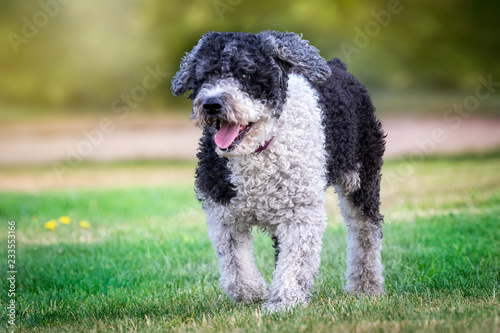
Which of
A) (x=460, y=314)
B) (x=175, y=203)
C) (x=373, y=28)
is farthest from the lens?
(x=373, y=28)

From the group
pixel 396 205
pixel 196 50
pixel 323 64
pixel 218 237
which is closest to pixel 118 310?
pixel 218 237

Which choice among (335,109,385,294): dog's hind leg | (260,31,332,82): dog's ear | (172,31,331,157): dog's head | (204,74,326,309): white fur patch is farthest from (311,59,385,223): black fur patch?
(172,31,331,157): dog's head

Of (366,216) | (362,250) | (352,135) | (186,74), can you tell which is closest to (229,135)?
(186,74)

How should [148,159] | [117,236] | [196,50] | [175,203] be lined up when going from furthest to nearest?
[148,159] → [175,203] → [117,236] → [196,50]

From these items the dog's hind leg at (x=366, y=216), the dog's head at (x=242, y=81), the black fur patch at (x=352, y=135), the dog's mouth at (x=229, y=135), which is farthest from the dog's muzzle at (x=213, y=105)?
the dog's hind leg at (x=366, y=216)

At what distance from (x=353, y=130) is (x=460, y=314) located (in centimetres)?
182

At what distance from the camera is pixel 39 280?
6.01 metres

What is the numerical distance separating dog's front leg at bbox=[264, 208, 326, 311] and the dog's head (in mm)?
652

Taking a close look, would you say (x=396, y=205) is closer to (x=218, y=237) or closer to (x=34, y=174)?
(x=218, y=237)

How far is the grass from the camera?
4.11 meters

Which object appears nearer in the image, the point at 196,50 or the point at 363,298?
the point at 196,50

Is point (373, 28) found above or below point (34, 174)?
above

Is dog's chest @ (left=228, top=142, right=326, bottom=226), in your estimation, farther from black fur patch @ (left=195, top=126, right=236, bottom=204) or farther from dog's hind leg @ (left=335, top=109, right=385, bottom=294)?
dog's hind leg @ (left=335, top=109, right=385, bottom=294)

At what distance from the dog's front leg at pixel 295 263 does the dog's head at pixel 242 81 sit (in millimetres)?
652
